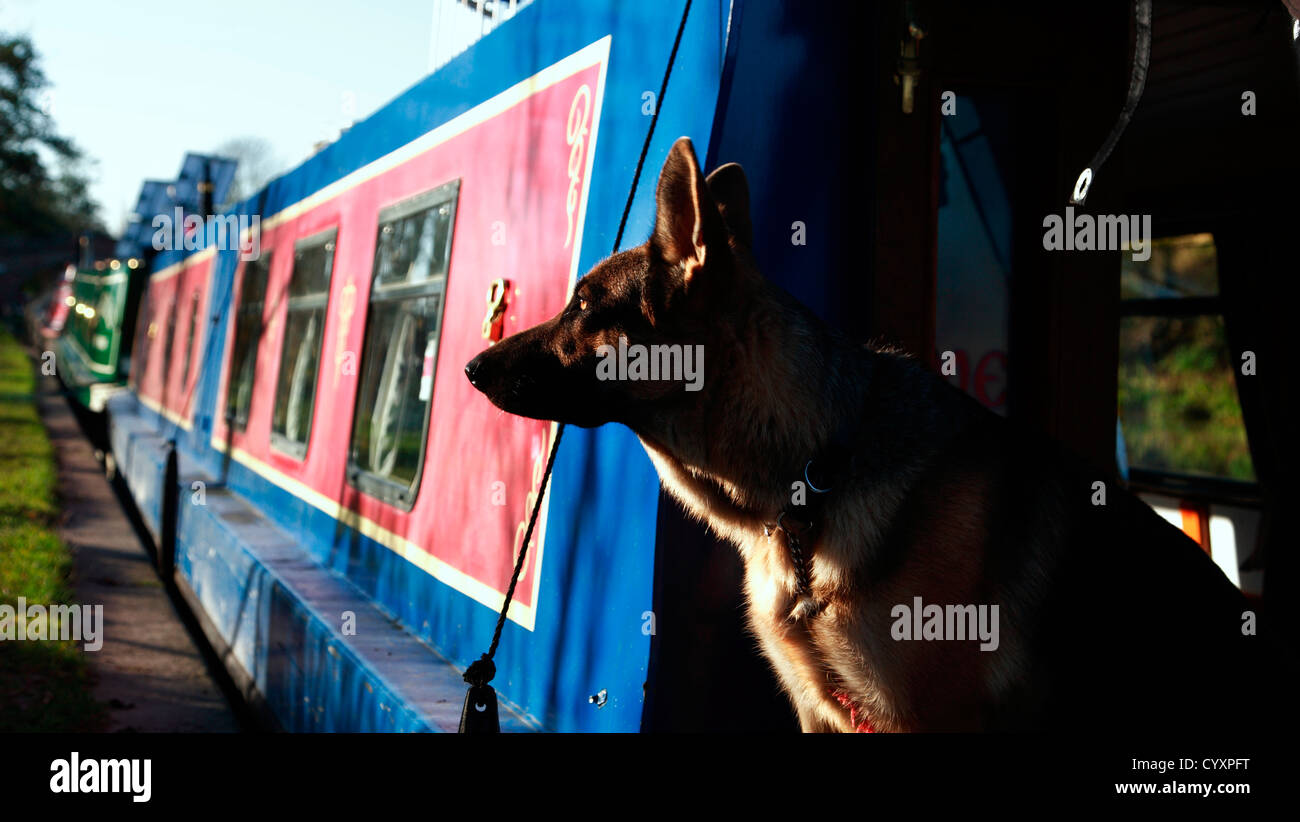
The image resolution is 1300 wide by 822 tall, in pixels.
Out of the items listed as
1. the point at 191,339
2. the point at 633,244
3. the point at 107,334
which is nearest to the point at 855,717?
the point at 633,244

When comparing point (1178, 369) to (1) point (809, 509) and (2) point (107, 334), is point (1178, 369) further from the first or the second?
(2) point (107, 334)

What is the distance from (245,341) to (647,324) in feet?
23.6

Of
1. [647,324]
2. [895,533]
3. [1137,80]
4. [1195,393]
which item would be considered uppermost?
[1195,393]

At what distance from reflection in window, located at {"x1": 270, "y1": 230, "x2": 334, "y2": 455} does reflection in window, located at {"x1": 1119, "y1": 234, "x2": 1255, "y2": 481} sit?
4.32 meters

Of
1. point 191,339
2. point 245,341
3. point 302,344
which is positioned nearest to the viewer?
point 302,344

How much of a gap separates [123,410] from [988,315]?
1425 centimetres

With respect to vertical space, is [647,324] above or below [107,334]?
below

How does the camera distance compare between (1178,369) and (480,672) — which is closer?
(480,672)

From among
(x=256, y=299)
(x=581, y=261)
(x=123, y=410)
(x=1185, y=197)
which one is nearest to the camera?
(x=581, y=261)

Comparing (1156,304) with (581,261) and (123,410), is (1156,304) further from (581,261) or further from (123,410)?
(123,410)

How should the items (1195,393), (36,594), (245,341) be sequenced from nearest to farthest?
(36,594)
(245,341)
(1195,393)

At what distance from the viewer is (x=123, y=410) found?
15.2 meters

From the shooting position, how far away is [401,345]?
4887 millimetres
